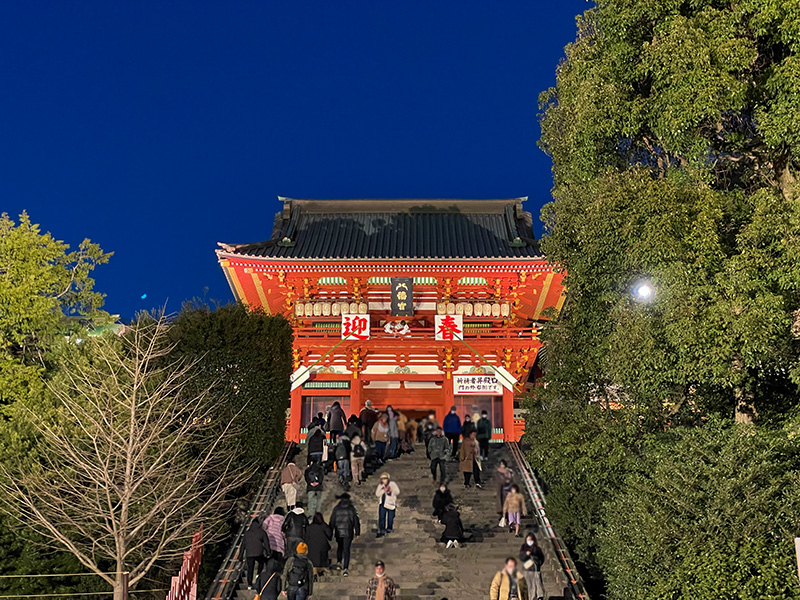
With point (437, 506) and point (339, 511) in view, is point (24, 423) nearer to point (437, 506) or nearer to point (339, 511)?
point (339, 511)

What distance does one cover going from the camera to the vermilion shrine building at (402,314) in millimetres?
22266

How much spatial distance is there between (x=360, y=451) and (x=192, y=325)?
5183mm

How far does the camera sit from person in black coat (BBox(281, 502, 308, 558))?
11.5 metres

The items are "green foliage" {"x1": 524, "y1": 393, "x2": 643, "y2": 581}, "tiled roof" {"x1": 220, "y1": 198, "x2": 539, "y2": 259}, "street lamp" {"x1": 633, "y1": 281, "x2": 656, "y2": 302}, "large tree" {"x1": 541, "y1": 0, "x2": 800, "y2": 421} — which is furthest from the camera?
"tiled roof" {"x1": 220, "y1": 198, "x2": 539, "y2": 259}

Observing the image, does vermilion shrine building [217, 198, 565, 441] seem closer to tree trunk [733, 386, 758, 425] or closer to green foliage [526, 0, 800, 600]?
green foliage [526, 0, 800, 600]

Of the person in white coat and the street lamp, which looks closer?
the street lamp

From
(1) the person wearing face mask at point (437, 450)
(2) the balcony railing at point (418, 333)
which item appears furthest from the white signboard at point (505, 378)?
(1) the person wearing face mask at point (437, 450)

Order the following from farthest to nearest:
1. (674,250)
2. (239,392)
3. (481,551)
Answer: (239,392) → (481,551) → (674,250)

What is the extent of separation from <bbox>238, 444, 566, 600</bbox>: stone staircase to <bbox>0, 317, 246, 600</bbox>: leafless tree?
209 cm

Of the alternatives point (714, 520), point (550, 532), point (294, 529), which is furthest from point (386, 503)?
point (714, 520)

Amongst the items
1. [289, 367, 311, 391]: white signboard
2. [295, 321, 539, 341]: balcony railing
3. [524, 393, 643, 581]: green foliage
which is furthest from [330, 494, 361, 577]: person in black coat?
[289, 367, 311, 391]: white signboard

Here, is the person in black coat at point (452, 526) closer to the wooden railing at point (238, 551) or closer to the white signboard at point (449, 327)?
the wooden railing at point (238, 551)

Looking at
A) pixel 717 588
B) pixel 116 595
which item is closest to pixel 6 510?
pixel 116 595

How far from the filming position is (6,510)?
1107 cm
